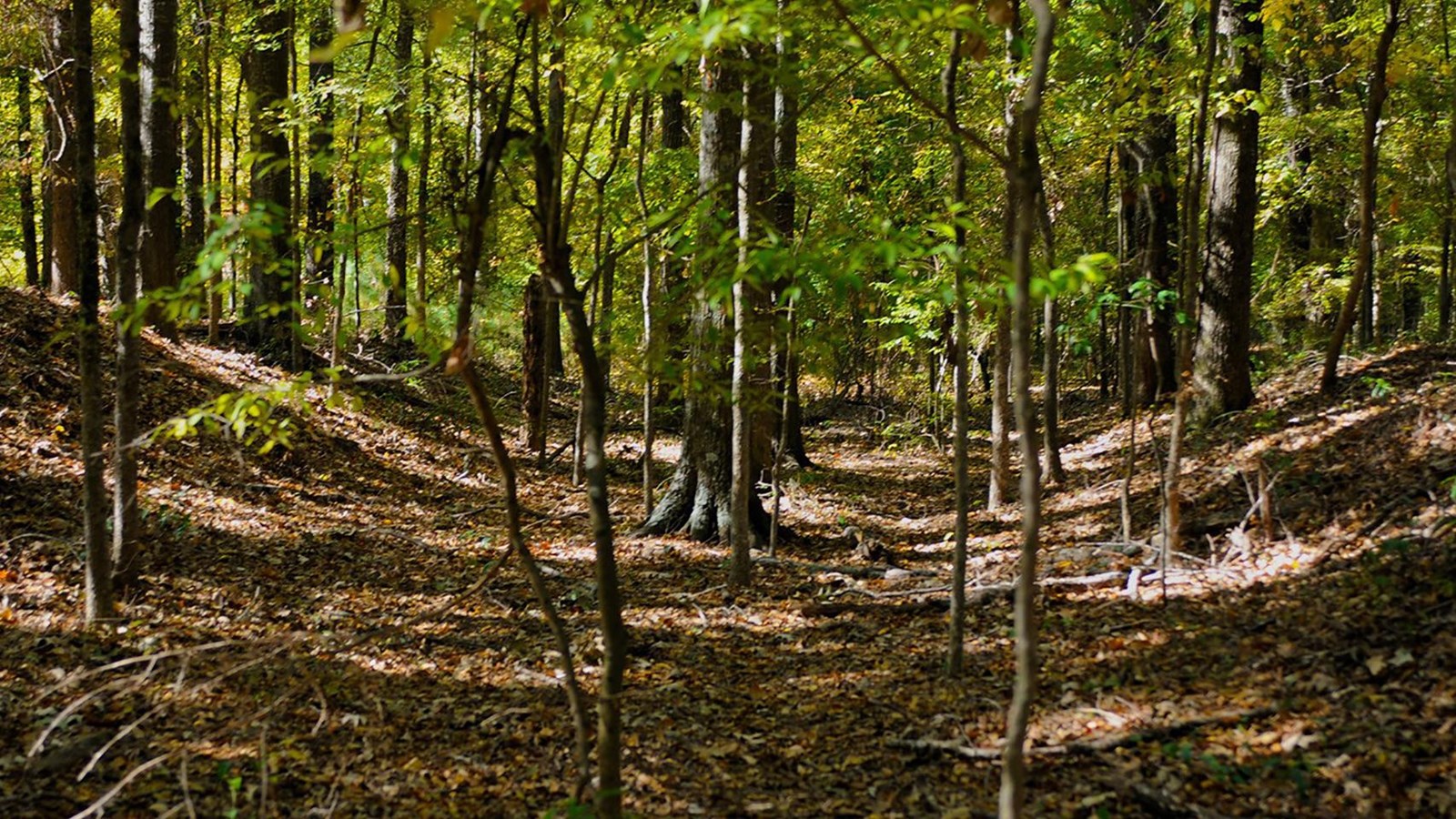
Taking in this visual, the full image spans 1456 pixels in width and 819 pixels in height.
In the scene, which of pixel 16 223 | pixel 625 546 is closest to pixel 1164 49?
pixel 625 546

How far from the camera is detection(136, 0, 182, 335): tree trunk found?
7.43m

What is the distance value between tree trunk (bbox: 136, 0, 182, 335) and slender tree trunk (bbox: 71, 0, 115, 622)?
363 mm

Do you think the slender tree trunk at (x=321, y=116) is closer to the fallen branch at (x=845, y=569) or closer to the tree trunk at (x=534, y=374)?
the tree trunk at (x=534, y=374)

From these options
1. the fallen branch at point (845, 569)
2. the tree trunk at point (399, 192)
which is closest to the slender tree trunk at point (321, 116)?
the tree trunk at point (399, 192)

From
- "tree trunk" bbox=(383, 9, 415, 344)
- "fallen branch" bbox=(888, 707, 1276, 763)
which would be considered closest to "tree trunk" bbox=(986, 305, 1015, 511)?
"fallen branch" bbox=(888, 707, 1276, 763)

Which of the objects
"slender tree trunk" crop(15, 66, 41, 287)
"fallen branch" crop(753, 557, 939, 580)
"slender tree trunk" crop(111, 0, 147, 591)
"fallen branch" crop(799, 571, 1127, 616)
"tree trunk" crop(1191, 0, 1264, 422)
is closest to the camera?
"slender tree trunk" crop(111, 0, 147, 591)

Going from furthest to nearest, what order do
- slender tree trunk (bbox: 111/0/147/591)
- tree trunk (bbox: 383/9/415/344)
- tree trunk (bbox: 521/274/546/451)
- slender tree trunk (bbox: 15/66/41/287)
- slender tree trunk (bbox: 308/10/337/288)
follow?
slender tree trunk (bbox: 15/66/41/287), tree trunk (bbox: 521/274/546/451), slender tree trunk (bbox: 308/10/337/288), tree trunk (bbox: 383/9/415/344), slender tree trunk (bbox: 111/0/147/591)

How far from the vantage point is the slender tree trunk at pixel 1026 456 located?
9.46 feet

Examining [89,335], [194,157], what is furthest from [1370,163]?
[194,157]

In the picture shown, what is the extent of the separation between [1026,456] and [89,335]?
545 centimetres

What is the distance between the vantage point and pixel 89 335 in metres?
5.72

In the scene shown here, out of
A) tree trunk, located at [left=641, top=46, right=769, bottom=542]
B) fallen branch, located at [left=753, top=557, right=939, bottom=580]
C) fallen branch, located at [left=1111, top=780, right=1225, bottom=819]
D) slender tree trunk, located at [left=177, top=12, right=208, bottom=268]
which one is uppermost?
slender tree trunk, located at [left=177, top=12, right=208, bottom=268]

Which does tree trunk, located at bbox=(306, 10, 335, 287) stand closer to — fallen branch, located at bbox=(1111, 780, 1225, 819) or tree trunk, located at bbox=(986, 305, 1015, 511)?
tree trunk, located at bbox=(986, 305, 1015, 511)

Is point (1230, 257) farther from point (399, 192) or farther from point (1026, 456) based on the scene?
point (399, 192)
